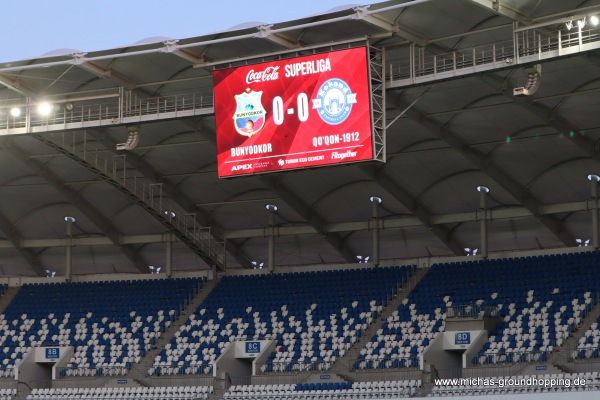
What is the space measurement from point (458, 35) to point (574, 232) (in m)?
14.7

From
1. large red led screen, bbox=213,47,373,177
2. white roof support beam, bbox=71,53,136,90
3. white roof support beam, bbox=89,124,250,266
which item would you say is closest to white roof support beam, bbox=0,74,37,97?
white roof support beam, bbox=89,124,250,266

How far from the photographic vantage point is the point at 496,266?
47.5 m

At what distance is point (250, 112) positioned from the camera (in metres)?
39.4

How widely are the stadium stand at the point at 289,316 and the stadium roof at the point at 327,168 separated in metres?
2.15

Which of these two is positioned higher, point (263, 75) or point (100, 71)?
point (100, 71)

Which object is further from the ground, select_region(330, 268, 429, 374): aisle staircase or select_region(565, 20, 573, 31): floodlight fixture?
select_region(565, 20, 573, 31): floodlight fixture

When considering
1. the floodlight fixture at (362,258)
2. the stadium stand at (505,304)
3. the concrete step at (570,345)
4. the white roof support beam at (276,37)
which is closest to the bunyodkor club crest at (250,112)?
the white roof support beam at (276,37)

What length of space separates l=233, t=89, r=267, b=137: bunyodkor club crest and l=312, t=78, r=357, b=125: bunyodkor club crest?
207cm

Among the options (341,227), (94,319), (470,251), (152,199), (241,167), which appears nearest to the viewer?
(241,167)

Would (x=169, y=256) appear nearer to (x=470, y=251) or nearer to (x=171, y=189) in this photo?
(x=171, y=189)

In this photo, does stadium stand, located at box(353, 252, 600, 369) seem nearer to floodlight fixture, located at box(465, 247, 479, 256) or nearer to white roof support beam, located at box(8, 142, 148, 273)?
floodlight fixture, located at box(465, 247, 479, 256)

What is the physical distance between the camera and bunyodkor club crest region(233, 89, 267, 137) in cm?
3922

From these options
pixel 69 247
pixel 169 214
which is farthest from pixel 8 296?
pixel 169 214

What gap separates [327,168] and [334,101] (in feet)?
13.1
